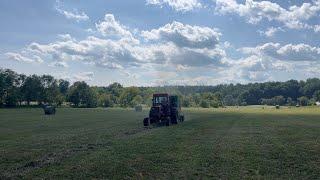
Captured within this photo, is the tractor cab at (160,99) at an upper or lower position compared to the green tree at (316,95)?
lower

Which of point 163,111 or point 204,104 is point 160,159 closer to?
point 163,111

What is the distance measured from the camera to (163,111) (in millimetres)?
41250

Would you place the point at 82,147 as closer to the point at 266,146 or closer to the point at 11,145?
the point at 11,145

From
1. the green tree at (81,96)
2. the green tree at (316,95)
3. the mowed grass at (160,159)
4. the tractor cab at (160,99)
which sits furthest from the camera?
the green tree at (316,95)

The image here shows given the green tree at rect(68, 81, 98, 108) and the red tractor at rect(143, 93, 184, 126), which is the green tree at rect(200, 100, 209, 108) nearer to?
the green tree at rect(68, 81, 98, 108)

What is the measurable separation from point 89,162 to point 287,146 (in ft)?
33.7

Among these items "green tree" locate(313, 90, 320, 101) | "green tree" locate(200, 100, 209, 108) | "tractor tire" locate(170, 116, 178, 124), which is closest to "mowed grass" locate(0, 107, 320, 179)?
"tractor tire" locate(170, 116, 178, 124)

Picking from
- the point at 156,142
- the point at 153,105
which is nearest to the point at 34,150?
the point at 156,142

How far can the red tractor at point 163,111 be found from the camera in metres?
40.5

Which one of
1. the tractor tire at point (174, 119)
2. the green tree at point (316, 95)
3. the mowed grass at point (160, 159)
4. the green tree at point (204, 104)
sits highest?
the green tree at point (316, 95)

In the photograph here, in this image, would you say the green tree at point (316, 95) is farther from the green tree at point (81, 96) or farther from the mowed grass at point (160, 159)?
the mowed grass at point (160, 159)

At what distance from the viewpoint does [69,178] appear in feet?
45.3

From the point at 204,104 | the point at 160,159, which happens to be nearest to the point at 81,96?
the point at 204,104

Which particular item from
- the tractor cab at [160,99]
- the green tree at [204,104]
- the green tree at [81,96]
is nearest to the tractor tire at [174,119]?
the tractor cab at [160,99]
